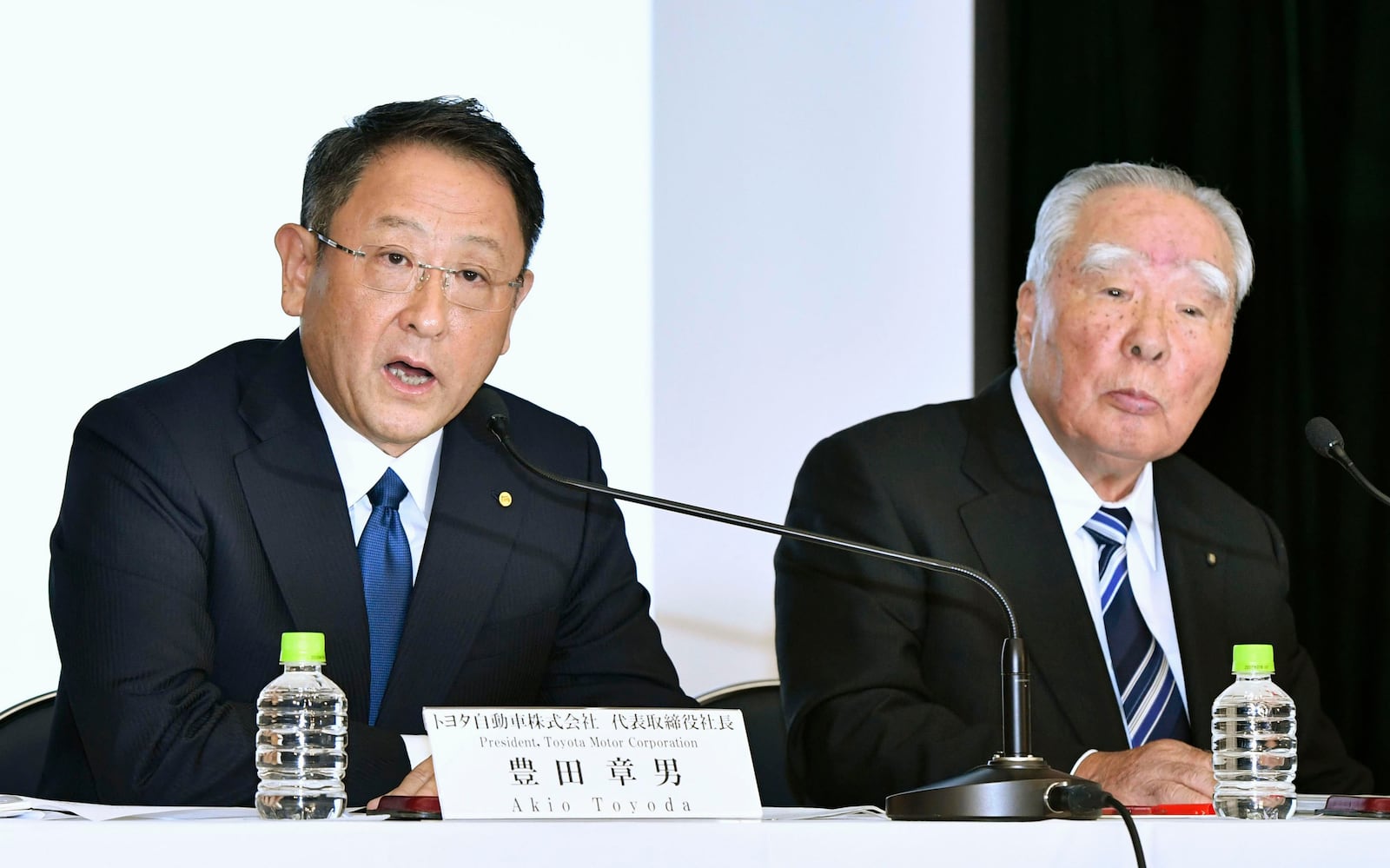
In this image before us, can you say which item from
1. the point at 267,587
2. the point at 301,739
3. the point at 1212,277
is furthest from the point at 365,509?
the point at 1212,277

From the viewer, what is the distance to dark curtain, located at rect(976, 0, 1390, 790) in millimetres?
3014

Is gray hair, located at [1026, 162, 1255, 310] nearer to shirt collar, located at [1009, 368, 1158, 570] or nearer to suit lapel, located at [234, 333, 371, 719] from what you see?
shirt collar, located at [1009, 368, 1158, 570]

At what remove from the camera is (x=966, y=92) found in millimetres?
3520

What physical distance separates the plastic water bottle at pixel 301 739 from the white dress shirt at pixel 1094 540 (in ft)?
4.26

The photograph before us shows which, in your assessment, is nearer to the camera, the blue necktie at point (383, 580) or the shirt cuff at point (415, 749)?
the shirt cuff at point (415, 749)

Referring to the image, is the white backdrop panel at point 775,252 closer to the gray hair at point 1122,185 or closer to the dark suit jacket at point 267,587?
the gray hair at point 1122,185

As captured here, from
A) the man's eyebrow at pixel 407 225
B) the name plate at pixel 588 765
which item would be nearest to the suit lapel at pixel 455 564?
the man's eyebrow at pixel 407 225

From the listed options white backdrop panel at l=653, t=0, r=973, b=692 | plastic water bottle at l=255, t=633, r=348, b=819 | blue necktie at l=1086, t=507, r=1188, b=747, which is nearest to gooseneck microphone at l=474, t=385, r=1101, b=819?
plastic water bottle at l=255, t=633, r=348, b=819

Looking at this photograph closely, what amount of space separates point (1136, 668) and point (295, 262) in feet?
4.55

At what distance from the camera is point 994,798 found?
52.7 inches

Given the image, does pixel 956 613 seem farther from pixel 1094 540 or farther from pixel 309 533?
pixel 309 533

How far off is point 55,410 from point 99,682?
42.0 inches

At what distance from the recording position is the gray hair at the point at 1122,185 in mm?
2584

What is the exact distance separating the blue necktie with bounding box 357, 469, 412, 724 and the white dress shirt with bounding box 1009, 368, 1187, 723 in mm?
1012
